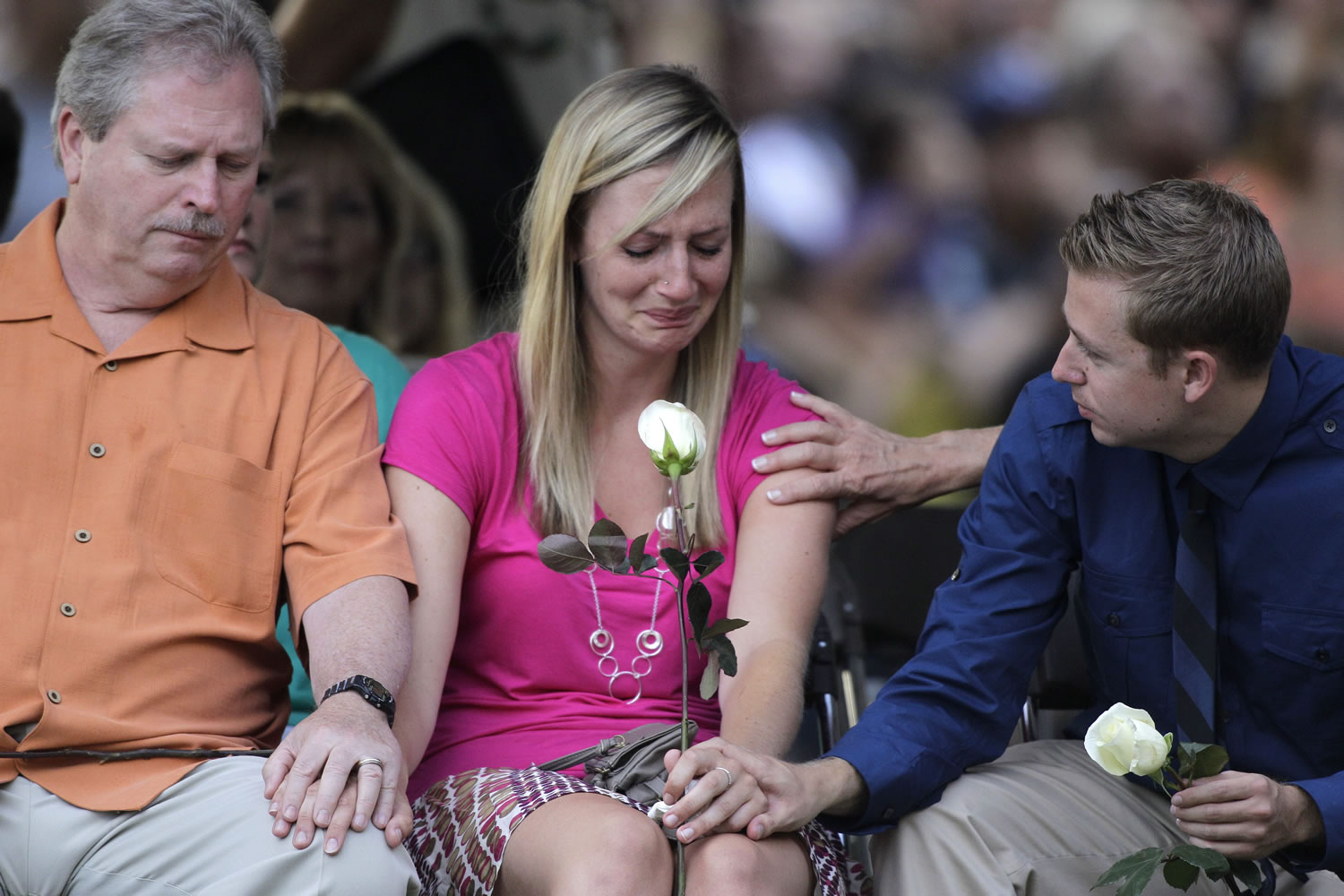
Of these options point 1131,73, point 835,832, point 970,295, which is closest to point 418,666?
point 835,832

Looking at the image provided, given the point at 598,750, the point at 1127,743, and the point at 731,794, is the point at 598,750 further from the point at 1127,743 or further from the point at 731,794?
the point at 1127,743

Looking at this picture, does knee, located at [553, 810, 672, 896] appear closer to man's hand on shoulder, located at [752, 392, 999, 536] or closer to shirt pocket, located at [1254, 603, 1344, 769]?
man's hand on shoulder, located at [752, 392, 999, 536]

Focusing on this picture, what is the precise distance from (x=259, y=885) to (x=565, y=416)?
3.01 feet

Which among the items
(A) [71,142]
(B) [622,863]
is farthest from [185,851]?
(A) [71,142]

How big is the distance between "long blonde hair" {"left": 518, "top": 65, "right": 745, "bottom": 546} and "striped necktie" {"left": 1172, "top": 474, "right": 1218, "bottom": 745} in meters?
0.72

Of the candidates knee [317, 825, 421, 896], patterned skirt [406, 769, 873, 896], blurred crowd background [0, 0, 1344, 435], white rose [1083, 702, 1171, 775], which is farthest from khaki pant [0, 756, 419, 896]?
blurred crowd background [0, 0, 1344, 435]

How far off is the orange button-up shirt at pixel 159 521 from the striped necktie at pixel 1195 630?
1122mm

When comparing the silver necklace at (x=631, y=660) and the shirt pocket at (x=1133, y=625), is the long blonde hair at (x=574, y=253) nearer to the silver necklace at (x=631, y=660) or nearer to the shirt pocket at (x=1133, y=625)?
the silver necklace at (x=631, y=660)

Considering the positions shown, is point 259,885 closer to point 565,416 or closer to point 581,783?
point 581,783

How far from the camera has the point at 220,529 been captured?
2.17 m

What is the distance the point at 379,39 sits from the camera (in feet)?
15.0

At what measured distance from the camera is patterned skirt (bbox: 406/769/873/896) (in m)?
2.02

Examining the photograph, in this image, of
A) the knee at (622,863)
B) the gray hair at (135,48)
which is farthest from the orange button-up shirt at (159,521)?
the knee at (622,863)

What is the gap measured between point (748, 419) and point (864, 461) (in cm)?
21
